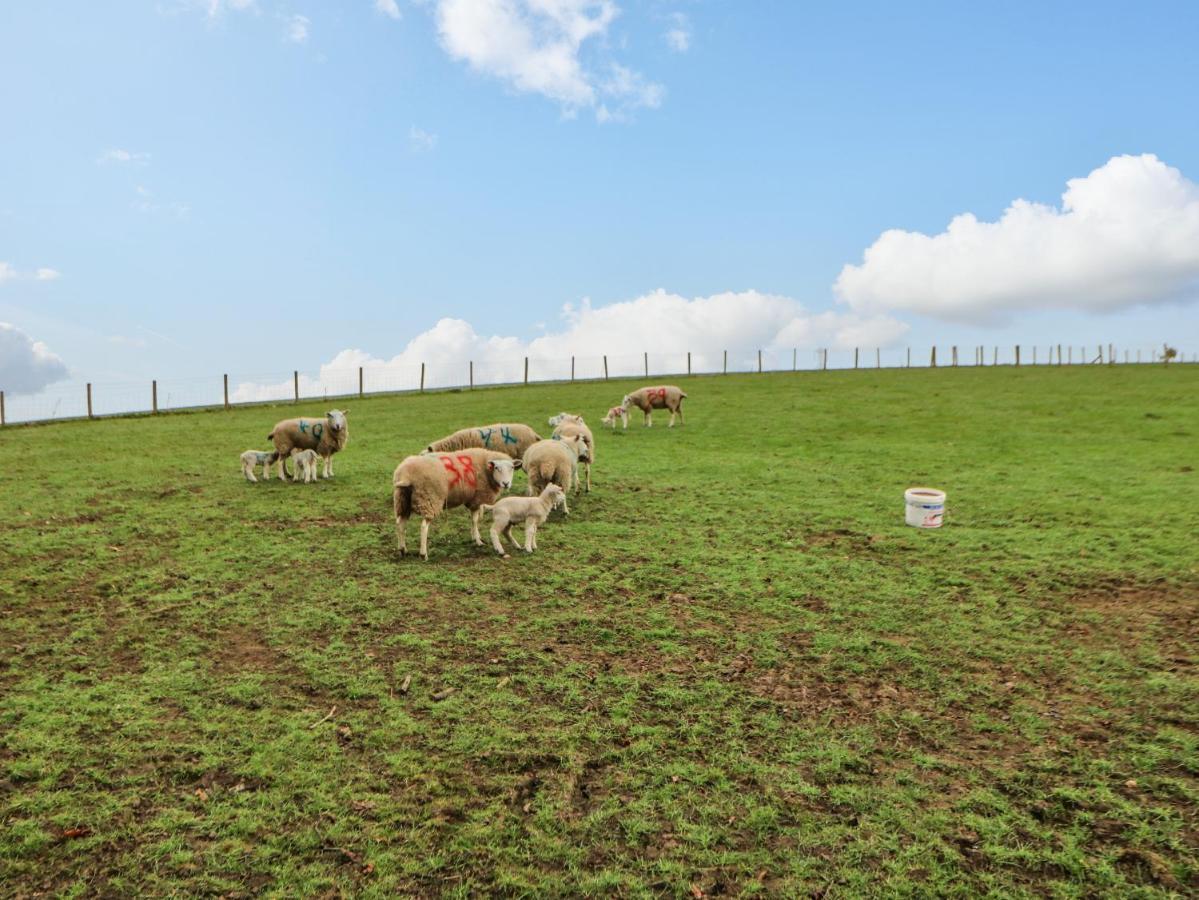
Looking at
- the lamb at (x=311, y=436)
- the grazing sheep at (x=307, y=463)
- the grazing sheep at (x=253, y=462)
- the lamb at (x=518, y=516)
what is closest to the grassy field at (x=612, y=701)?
the lamb at (x=518, y=516)

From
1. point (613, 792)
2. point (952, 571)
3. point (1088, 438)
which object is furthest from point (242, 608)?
point (1088, 438)

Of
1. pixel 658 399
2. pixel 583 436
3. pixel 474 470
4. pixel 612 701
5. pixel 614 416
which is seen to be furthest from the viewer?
pixel 658 399

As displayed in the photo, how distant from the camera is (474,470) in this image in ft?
→ 30.2

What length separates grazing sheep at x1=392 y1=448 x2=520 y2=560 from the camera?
28.2ft

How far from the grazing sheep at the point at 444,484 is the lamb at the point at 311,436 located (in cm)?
602

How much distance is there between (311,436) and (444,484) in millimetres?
6970

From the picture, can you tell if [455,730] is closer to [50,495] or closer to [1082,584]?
[1082,584]

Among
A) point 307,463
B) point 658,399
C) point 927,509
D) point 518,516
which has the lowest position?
point 927,509

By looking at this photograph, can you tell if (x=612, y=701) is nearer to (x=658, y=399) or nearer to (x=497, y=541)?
(x=497, y=541)

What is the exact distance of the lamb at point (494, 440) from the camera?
12.9 m

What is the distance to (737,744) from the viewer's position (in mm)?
4469

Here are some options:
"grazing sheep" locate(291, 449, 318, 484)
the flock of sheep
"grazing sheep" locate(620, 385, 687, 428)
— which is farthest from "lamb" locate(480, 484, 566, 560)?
"grazing sheep" locate(620, 385, 687, 428)

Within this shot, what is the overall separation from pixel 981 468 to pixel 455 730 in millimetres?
13850

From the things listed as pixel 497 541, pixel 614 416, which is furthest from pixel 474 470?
pixel 614 416
